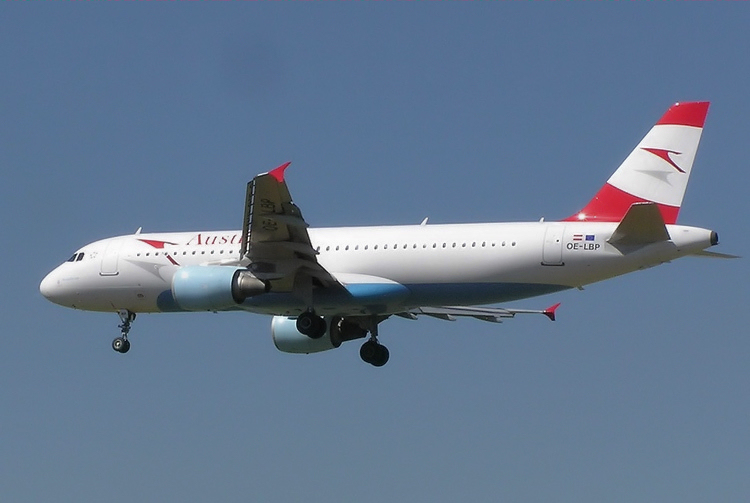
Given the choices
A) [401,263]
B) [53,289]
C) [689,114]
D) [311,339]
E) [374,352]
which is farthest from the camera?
[53,289]

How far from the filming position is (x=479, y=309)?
42469 mm

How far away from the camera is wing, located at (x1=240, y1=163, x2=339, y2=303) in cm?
3475

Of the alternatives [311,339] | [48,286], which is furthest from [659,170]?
[48,286]

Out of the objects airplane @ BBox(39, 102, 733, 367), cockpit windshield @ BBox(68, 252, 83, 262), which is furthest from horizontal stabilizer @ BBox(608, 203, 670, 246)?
cockpit windshield @ BBox(68, 252, 83, 262)

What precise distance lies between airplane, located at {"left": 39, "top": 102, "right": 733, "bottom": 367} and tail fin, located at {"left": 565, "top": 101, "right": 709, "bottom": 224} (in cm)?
3

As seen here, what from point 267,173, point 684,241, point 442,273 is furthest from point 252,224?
point 684,241

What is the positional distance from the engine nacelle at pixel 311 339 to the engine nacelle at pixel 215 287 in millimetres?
4192

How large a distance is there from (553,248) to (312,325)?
278 inches

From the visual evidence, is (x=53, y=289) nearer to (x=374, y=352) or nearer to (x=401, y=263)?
(x=374, y=352)

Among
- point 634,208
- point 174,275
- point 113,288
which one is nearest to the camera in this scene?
point 634,208

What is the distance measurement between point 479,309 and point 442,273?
6.63 m

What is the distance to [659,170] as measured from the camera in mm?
35844

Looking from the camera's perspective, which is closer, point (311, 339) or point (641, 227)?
point (641, 227)

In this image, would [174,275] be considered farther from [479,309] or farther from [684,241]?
[684,241]
